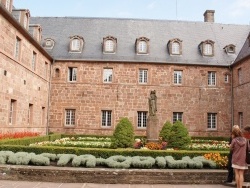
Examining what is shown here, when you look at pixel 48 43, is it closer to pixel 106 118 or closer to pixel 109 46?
pixel 109 46

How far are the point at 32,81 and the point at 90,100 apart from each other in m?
5.37

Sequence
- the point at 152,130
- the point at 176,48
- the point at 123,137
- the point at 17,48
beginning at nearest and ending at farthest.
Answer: the point at 123,137 → the point at 152,130 → the point at 17,48 → the point at 176,48

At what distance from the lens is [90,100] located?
2327cm

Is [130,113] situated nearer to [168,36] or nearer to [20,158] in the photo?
[168,36]

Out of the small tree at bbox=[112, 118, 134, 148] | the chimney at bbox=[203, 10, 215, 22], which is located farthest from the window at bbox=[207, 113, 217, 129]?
the small tree at bbox=[112, 118, 134, 148]

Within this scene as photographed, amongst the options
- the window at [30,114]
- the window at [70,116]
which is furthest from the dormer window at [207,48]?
the window at [30,114]

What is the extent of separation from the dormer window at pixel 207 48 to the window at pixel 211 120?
499 centimetres

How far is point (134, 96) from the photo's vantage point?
23375mm

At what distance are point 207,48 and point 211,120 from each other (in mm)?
6014

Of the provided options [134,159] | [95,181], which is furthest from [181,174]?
[95,181]

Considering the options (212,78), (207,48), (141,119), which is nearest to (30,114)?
(141,119)

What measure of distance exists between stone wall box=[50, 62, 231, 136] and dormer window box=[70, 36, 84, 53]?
1.36 meters

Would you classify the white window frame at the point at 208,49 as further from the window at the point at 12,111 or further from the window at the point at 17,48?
the window at the point at 12,111

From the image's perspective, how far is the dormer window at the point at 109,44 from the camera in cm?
2396
